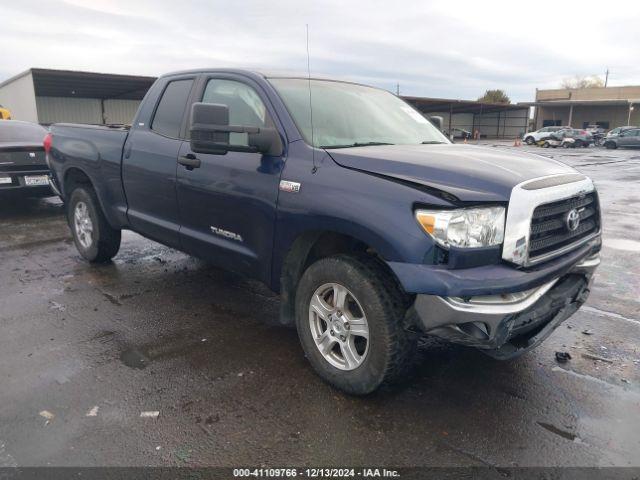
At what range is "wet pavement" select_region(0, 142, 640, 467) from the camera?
8.35 feet

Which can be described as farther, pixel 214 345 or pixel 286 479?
pixel 214 345

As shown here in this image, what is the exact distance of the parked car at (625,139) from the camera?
3591cm

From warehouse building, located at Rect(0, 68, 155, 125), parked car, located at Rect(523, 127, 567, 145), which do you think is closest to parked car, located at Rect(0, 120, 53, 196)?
warehouse building, located at Rect(0, 68, 155, 125)

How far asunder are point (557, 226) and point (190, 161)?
8.76 feet

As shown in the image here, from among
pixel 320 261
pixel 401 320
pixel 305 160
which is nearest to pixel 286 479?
pixel 401 320

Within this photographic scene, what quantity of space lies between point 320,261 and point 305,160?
65 centimetres

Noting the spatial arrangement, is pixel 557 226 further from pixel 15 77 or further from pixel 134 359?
pixel 15 77

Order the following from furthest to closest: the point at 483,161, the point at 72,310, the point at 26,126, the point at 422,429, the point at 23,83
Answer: the point at 23,83, the point at 26,126, the point at 72,310, the point at 483,161, the point at 422,429

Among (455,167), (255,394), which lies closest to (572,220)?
(455,167)

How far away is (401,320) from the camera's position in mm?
2727

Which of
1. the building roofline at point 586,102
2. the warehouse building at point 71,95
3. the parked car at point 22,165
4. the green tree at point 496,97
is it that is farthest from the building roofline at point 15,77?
the green tree at point 496,97

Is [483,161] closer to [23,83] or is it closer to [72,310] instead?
[72,310]

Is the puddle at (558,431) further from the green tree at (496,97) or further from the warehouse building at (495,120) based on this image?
the green tree at (496,97)

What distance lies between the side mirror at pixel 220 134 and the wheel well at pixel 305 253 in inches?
24.4
